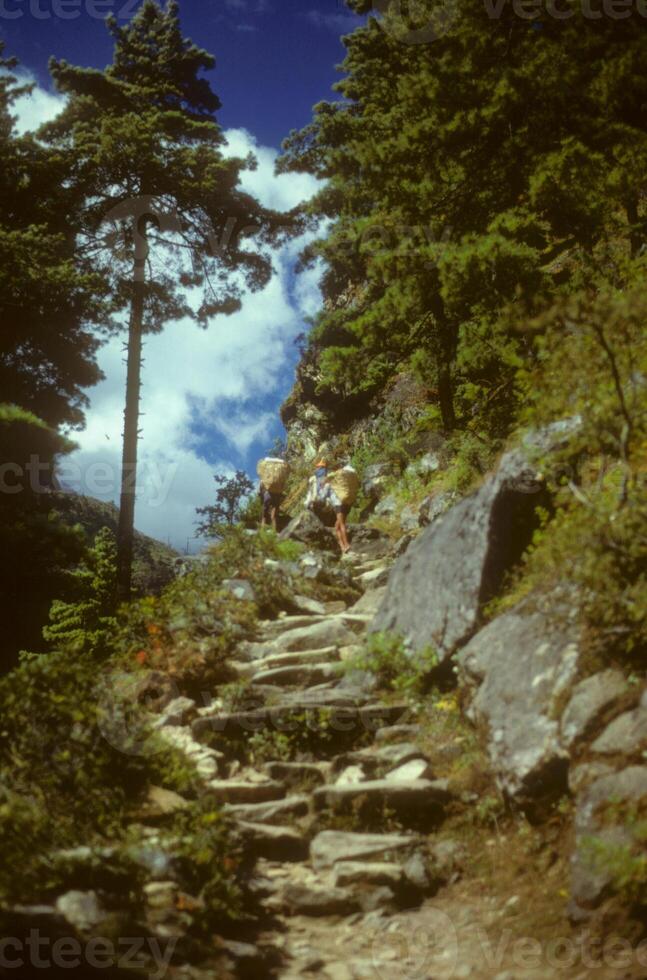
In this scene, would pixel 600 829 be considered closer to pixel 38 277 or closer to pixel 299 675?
pixel 299 675

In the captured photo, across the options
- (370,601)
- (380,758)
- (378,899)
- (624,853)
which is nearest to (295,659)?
(370,601)

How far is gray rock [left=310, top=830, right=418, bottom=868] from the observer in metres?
5.51

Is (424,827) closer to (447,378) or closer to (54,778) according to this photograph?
(54,778)

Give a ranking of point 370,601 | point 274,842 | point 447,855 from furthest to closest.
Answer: point 370,601 < point 274,842 < point 447,855

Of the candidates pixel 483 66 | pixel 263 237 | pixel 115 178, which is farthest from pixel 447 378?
pixel 115 178

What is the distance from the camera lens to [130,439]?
16031 millimetres

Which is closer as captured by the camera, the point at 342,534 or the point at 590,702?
the point at 590,702

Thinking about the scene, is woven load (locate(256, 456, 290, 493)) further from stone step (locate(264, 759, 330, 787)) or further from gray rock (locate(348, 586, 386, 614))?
stone step (locate(264, 759, 330, 787))

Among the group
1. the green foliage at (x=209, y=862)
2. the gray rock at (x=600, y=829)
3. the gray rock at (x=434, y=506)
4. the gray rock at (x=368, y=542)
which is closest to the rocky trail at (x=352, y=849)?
the green foliage at (x=209, y=862)

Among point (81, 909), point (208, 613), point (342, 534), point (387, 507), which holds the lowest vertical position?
point (81, 909)

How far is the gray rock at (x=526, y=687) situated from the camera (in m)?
5.17

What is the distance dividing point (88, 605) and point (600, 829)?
14906 millimetres

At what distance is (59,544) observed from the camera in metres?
13.0

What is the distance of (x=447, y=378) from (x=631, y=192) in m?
5.36
